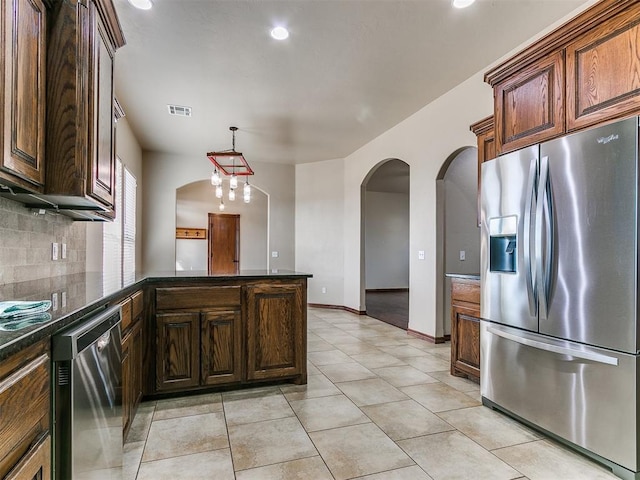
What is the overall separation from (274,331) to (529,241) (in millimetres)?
1990

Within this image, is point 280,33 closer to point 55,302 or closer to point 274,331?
point 274,331

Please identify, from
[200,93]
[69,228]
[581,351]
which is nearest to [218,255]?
[200,93]

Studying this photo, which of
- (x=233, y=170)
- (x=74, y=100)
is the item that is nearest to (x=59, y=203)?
(x=74, y=100)

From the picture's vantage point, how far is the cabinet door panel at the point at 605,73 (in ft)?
5.97

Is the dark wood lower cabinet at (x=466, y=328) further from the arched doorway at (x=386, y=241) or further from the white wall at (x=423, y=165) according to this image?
the arched doorway at (x=386, y=241)

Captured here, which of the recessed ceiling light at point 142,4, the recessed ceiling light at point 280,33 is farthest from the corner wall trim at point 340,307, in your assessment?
the recessed ceiling light at point 142,4

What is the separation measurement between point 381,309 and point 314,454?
528cm

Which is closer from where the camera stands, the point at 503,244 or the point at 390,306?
the point at 503,244

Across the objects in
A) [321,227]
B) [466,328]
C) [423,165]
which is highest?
[423,165]

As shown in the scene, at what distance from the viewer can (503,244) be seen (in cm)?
255

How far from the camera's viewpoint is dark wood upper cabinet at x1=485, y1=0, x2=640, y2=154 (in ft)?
6.06

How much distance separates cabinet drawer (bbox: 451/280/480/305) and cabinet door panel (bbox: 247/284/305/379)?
→ 1431 mm

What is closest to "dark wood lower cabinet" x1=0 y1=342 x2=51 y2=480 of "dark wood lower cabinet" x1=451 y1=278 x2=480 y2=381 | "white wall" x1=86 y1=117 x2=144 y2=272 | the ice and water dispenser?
the ice and water dispenser

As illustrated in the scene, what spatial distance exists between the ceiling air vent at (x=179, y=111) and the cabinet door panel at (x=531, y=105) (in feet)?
12.2
